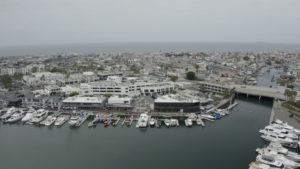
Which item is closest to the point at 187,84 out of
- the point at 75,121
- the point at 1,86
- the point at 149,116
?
the point at 149,116

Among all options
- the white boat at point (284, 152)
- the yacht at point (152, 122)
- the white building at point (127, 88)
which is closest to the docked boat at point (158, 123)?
the yacht at point (152, 122)

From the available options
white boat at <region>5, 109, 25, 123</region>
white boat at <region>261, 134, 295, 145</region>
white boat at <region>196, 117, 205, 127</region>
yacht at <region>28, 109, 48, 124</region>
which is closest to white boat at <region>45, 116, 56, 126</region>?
yacht at <region>28, 109, 48, 124</region>

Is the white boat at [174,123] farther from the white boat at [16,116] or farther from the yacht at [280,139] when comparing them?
the white boat at [16,116]

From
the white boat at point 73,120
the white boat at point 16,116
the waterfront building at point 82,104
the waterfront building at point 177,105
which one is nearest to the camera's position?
the white boat at point 73,120

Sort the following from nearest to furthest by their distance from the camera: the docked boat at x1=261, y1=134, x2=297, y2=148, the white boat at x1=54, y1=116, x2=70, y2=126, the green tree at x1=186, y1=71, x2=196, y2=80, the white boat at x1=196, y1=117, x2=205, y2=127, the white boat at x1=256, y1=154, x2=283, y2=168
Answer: the white boat at x1=256, y1=154, x2=283, y2=168 < the docked boat at x1=261, y1=134, x2=297, y2=148 < the white boat at x1=196, y1=117, x2=205, y2=127 < the white boat at x1=54, y1=116, x2=70, y2=126 < the green tree at x1=186, y1=71, x2=196, y2=80

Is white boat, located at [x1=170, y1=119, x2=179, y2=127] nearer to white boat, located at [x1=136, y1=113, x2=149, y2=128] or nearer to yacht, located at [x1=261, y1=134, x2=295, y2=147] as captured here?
white boat, located at [x1=136, y1=113, x2=149, y2=128]

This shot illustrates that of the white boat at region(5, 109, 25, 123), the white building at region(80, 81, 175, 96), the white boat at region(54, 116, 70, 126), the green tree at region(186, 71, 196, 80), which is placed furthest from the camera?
the green tree at region(186, 71, 196, 80)

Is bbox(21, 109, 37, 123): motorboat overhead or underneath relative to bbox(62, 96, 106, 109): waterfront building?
underneath
